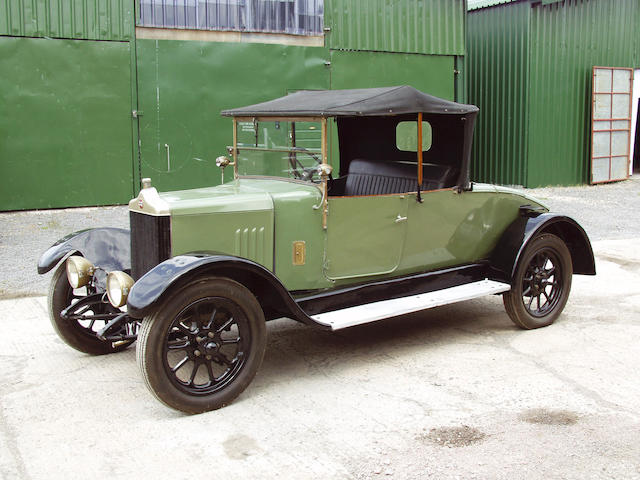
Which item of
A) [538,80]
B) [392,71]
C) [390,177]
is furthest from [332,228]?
[538,80]

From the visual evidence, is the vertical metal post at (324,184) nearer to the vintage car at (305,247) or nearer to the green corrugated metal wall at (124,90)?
the vintage car at (305,247)

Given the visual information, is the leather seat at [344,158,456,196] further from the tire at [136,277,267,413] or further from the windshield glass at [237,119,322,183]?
the tire at [136,277,267,413]

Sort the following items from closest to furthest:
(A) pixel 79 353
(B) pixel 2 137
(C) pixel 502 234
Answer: (A) pixel 79 353
(C) pixel 502 234
(B) pixel 2 137

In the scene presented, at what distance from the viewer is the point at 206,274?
4.05m

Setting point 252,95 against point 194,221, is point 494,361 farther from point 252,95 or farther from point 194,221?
point 252,95

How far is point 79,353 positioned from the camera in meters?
5.07

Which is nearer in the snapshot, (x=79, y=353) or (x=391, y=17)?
(x=79, y=353)

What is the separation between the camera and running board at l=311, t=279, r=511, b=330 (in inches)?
181

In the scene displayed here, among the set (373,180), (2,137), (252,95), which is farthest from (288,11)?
(373,180)

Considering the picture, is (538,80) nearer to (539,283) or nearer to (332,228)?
(539,283)

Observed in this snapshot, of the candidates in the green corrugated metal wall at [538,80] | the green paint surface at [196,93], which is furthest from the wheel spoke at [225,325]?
the green corrugated metal wall at [538,80]

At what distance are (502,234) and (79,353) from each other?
328 cm

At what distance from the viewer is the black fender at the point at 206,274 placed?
379cm

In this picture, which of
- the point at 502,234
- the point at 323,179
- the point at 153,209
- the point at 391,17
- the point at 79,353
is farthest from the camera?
the point at 391,17
